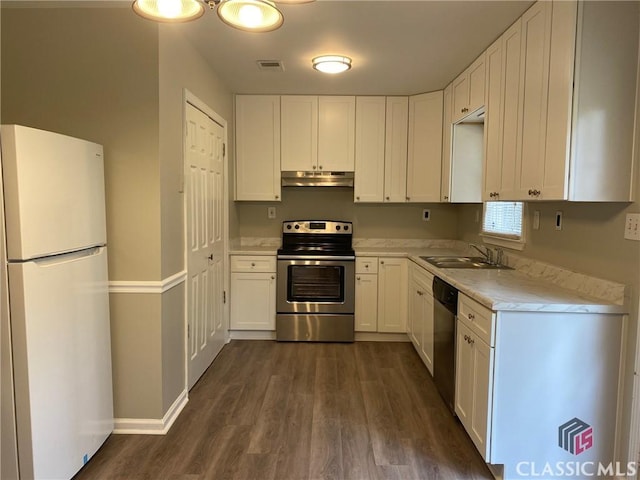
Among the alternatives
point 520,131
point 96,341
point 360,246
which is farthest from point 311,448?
point 360,246

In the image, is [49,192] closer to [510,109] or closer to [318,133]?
[510,109]

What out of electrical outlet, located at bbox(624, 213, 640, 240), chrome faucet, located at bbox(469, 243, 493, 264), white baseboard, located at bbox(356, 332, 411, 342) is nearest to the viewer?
electrical outlet, located at bbox(624, 213, 640, 240)

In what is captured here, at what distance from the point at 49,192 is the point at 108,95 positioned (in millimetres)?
773

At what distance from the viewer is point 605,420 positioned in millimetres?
1847

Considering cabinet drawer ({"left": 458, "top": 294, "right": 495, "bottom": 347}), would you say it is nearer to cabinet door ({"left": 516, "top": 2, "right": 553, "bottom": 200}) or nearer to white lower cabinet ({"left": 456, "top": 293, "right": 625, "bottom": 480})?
white lower cabinet ({"left": 456, "top": 293, "right": 625, "bottom": 480})

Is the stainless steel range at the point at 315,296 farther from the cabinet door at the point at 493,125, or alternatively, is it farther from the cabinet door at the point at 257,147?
the cabinet door at the point at 493,125

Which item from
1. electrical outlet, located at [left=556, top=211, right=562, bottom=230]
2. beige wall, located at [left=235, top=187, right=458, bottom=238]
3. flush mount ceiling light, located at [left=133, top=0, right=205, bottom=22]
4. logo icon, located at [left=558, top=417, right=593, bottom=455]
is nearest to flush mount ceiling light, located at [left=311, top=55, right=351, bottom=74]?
flush mount ceiling light, located at [left=133, top=0, right=205, bottom=22]

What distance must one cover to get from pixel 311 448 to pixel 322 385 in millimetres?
758

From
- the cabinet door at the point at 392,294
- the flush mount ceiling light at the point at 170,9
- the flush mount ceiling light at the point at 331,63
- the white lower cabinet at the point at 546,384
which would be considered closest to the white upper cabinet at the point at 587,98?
the white lower cabinet at the point at 546,384

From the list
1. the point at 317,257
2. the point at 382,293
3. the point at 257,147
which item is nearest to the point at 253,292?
the point at 317,257

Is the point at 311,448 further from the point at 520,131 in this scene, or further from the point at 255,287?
the point at 520,131

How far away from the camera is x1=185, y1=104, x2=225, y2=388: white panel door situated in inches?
108

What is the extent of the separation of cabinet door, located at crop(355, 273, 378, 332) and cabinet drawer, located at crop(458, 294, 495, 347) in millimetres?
1565

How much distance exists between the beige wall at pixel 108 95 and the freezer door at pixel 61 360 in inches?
8.9
